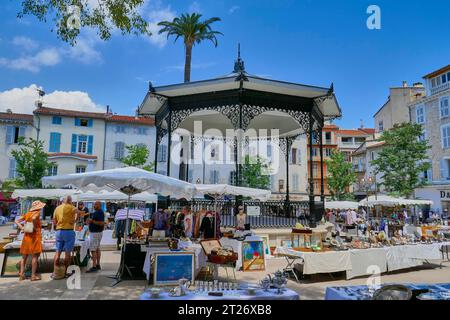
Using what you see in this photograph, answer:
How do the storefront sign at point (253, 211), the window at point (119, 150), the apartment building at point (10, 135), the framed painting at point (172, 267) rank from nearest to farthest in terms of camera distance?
the framed painting at point (172, 267)
the storefront sign at point (253, 211)
the apartment building at point (10, 135)
the window at point (119, 150)

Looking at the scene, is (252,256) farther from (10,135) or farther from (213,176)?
(10,135)

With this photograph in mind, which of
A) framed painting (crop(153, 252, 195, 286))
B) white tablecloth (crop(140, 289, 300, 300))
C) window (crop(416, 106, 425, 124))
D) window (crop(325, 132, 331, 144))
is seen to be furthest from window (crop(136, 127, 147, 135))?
white tablecloth (crop(140, 289, 300, 300))

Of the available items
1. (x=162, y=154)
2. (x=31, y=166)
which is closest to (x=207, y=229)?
(x=31, y=166)

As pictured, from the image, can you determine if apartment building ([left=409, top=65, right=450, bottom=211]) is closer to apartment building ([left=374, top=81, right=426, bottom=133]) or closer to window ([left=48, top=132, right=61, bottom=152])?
apartment building ([left=374, top=81, right=426, bottom=133])

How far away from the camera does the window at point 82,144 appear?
106ft

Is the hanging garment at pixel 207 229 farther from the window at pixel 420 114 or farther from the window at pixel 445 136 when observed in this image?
the window at pixel 420 114

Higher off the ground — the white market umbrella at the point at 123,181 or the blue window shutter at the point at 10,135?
the blue window shutter at the point at 10,135

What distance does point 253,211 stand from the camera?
1098 centimetres

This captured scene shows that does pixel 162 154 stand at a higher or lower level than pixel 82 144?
lower

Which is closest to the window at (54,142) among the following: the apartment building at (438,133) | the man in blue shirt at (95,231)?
the man in blue shirt at (95,231)

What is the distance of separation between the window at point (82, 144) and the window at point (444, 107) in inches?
1354

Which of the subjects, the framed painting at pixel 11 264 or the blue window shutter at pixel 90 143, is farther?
the blue window shutter at pixel 90 143

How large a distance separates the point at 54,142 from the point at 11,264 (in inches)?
1103
